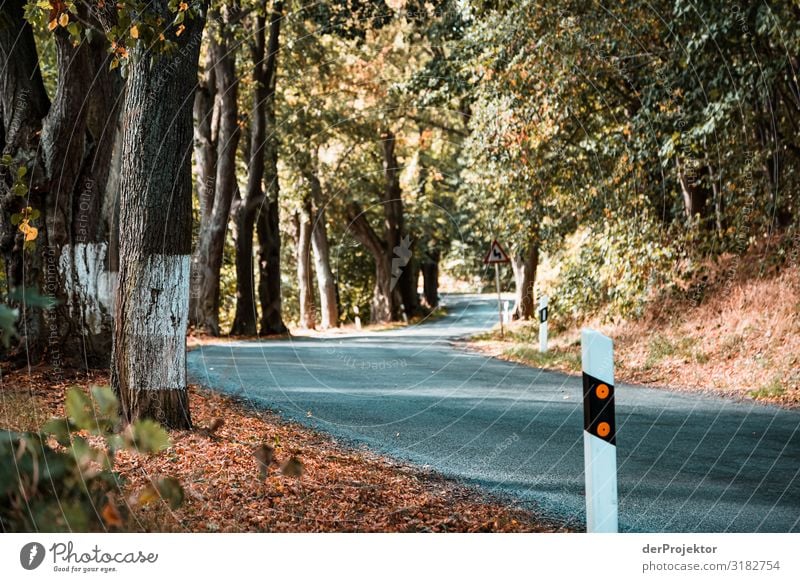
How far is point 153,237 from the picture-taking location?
6332 millimetres

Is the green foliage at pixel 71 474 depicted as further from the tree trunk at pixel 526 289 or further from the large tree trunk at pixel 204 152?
the tree trunk at pixel 526 289

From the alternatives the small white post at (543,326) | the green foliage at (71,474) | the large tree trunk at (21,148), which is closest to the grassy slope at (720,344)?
the small white post at (543,326)

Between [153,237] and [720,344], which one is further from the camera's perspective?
[720,344]

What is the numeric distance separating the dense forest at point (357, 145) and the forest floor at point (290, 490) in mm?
768

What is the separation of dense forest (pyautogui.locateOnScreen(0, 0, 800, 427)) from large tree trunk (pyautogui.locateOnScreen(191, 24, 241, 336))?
7 cm

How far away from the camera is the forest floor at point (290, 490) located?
14.5 ft

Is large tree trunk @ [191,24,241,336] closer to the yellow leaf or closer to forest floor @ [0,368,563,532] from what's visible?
forest floor @ [0,368,563,532]

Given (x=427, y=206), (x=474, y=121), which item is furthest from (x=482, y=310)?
(x=474, y=121)

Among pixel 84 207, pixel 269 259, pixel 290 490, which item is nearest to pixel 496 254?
pixel 84 207

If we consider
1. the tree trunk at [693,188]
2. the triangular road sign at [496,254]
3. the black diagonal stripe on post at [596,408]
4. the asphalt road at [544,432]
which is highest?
the tree trunk at [693,188]

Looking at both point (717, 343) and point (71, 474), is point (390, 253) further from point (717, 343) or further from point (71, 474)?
point (71, 474)

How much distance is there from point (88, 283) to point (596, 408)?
7398mm

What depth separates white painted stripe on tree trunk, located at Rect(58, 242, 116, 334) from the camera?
9.53 meters

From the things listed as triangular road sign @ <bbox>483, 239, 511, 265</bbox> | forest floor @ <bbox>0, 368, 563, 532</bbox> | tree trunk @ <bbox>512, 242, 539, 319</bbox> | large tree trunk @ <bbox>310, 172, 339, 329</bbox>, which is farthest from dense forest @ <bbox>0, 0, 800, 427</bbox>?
large tree trunk @ <bbox>310, 172, 339, 329</bbox>
